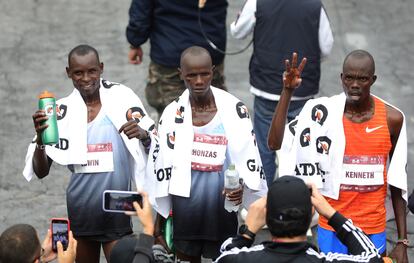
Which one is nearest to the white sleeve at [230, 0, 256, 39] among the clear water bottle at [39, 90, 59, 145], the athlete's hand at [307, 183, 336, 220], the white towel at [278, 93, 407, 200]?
the white towel at [278, 93, 407, 200]

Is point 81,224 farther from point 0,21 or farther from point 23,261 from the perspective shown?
point 0,21

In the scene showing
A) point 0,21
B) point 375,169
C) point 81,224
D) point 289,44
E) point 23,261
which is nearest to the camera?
point 23,261

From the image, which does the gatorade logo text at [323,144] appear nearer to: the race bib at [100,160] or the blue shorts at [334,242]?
the blue shorts at [334,242]

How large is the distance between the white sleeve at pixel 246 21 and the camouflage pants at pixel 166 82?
1.63 feet

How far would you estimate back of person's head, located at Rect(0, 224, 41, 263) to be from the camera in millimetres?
4551

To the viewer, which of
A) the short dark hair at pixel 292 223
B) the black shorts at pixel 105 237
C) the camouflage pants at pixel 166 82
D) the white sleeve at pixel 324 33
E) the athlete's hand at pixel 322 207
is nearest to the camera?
the short dark hair at pixel 292 223

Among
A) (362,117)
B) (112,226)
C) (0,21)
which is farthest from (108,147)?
(0,21)

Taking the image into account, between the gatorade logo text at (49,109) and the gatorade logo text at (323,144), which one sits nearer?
the gatorade logo text at (49,109)

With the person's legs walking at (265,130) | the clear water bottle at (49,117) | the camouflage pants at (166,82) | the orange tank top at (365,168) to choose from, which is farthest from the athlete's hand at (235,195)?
the camouflage pants at (166,82)

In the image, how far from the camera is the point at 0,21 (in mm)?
11938

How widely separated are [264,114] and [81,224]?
83.4 inches

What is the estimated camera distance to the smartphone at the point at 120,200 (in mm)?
5098

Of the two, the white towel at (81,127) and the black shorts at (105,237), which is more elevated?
the white towel at (81,127)

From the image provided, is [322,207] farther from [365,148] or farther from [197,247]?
[197,247]
